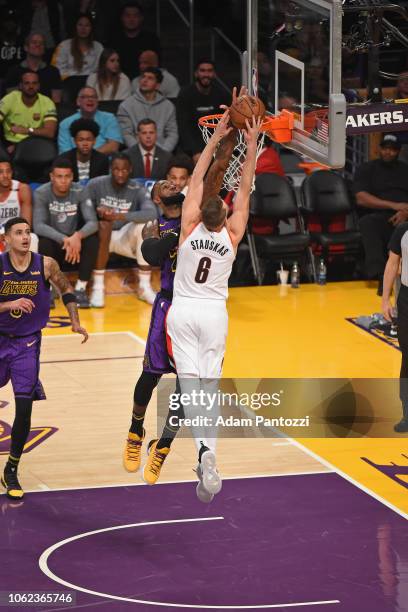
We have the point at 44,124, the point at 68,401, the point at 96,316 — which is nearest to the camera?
the point at 68,401

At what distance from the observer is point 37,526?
26.4 ft

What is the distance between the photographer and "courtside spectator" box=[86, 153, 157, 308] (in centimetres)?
1395

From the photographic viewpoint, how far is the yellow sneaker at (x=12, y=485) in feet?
27.8

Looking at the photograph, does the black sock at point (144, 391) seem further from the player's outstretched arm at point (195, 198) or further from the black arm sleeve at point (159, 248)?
the player's outstretched arm at point (195, 198)

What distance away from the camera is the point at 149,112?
15.3 metres

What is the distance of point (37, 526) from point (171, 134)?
320 inches

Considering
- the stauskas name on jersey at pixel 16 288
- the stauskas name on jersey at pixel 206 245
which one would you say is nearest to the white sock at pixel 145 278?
the stauskas name on jersey at pixel 16 288

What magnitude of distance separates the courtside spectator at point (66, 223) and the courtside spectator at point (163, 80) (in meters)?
2.50

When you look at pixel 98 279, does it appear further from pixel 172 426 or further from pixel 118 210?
pixel 172 426

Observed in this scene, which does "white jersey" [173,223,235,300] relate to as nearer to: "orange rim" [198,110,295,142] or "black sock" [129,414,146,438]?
"black sock" [129,414,146,438]

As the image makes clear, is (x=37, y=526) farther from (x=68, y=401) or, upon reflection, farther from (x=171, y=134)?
(x=171, y=134)

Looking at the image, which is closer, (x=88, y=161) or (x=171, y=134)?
(x=88, y=161)

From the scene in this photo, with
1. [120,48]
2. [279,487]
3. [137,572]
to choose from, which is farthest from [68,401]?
[120,48]

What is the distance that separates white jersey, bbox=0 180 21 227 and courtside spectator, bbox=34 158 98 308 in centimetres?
22
